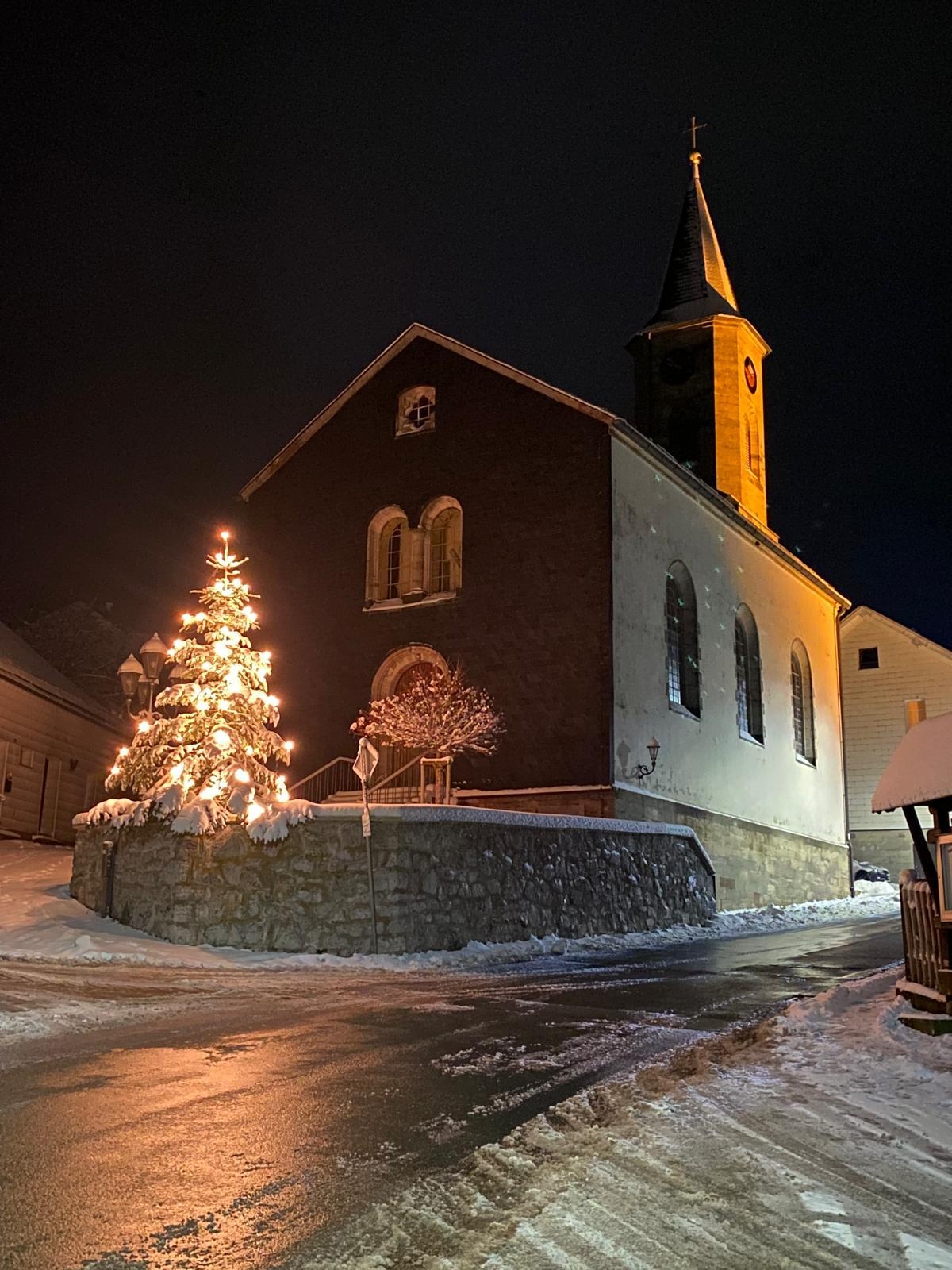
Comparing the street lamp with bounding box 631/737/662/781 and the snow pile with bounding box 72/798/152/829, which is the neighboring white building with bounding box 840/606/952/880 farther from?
the snow pile with bounding box 72/798/152/829

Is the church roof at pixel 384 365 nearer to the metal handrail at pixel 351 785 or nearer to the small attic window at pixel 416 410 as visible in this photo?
the small attic window at pixel 416 410

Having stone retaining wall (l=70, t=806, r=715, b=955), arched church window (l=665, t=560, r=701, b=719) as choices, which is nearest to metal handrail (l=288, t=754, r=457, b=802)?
stone retaining wall (l=70, t=806, r=715, b=955)

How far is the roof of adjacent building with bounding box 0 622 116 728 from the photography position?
23.7 m

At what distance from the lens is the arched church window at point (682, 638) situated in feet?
76.5

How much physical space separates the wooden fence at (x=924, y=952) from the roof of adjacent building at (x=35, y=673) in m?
19.7

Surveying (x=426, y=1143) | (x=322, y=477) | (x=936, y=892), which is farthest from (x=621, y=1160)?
(x=322, y=477)

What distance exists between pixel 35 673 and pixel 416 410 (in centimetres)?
1069

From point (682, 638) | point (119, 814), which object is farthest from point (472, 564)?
point (119, 814)

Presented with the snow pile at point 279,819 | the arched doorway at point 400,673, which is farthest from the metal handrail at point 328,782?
the snow pile at point 279,819

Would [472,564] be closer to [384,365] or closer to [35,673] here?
[384,365]

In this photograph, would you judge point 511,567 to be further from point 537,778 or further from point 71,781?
point 71,781

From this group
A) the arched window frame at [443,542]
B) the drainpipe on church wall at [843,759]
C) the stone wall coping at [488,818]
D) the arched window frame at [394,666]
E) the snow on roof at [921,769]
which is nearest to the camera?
the snow on roof at [921,769]

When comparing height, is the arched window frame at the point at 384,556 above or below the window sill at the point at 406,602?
above

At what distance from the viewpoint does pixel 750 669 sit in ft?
89.8
